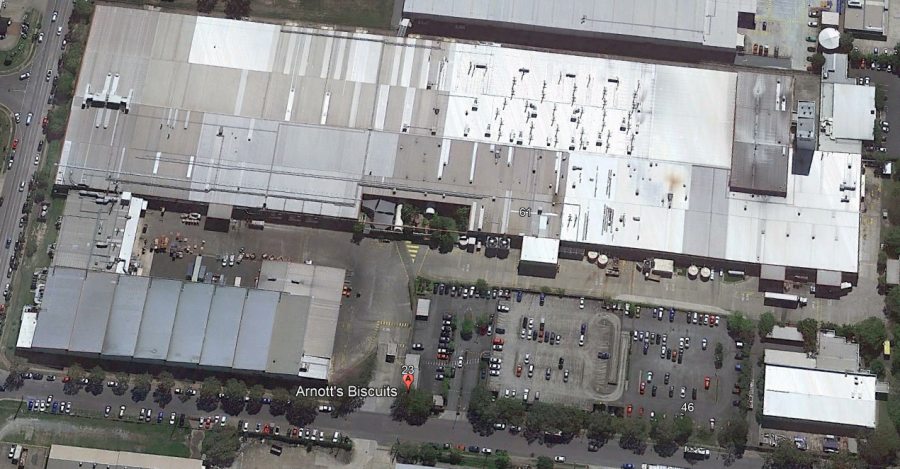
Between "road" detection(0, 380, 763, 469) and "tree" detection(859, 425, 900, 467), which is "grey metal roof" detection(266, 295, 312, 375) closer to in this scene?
"road" detection(0, 380, 763, 469)

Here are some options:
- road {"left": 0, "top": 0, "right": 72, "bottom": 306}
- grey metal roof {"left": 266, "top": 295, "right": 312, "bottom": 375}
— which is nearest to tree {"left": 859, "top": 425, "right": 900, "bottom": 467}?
grey metal roof {"left": 266, "top": 295, "right": 312, "bottom": 375}

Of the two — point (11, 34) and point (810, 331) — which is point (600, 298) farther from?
point (11, 34)

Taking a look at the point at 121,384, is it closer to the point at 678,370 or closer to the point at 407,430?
the point at 407,430

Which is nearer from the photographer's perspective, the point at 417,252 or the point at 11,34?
the point at 417,252

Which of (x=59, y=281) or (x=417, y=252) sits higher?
(x=417, y=252)

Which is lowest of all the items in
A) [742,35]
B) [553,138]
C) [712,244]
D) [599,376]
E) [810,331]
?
[599,376]

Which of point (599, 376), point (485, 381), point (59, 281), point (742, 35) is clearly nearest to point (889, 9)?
point (742, 35)

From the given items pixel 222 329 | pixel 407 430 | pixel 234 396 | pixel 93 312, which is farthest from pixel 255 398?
pixel 93 312
